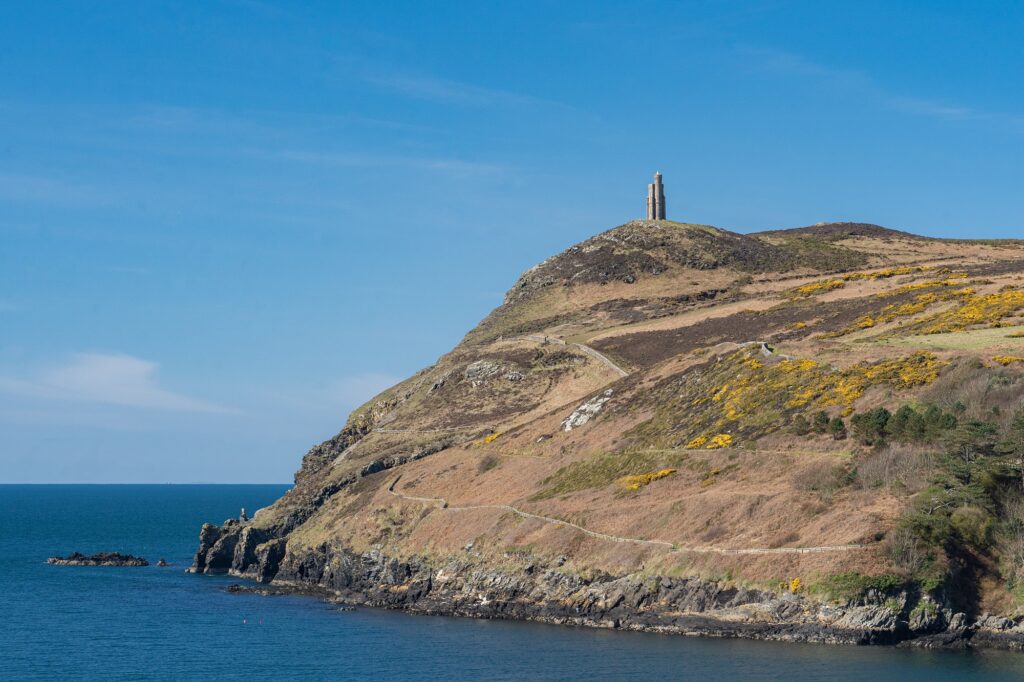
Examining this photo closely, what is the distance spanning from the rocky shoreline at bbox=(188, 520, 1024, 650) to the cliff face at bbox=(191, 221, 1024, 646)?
0.54ft

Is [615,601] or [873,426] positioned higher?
[873,426]

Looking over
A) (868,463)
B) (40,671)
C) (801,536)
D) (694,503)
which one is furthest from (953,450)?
(40,671)

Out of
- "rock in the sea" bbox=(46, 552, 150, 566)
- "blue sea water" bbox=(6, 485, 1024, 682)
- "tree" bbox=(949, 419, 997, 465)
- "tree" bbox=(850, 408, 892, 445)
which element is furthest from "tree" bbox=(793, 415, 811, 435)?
"rock in the sea" bbox=(46, 552, 150, 566)

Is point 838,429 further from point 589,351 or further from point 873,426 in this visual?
point 589,351

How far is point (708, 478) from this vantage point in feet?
313

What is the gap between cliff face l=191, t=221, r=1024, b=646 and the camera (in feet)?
248

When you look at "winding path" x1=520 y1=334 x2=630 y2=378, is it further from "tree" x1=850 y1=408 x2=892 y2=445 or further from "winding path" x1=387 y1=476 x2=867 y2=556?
"tree" x1=850 y1=408 x2=892 y2=445

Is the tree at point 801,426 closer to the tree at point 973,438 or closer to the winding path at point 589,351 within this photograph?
the tree at point 973,438

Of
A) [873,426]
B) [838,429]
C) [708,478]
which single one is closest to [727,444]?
[708,478]

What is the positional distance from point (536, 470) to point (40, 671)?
5023cm

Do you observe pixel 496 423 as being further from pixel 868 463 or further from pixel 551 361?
pixel 868 463

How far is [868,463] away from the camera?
276ft

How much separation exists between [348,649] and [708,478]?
3197cm

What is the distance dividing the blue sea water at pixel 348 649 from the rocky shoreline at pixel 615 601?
5.74 ft
